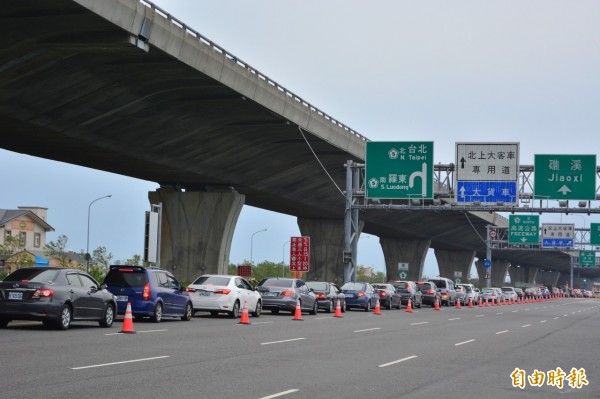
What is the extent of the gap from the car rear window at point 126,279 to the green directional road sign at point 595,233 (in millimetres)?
76190

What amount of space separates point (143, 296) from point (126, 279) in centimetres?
80

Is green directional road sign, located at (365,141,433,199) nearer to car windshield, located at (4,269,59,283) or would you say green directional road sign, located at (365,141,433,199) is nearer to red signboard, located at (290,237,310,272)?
red signboard, located at (290,237,310,272)

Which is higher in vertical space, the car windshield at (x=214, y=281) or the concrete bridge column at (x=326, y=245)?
the concrete bridge column at (x=326, y=245)

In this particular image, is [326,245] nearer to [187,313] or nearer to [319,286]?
[319,286]

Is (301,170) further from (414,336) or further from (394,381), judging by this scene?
(394,381)

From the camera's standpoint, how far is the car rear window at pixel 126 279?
26109 mm

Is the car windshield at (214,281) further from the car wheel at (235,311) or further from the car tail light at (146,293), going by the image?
the car tail light at (146,293)

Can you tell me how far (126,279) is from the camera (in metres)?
26.2

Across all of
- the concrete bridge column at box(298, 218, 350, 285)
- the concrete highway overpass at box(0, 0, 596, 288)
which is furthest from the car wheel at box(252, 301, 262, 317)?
the concrete bridge column at box(298, 218, 350, 285)

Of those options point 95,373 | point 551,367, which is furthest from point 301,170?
point 95,373

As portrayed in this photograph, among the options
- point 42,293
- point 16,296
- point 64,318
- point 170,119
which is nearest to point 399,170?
point 170,119

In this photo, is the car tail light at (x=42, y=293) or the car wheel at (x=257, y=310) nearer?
the car tail light at (x=42, y=293)

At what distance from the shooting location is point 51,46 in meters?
29.1

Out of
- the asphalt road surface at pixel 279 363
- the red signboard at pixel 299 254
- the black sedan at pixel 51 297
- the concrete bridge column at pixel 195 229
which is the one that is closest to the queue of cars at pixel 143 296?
the black sedan at pixel 51 297
